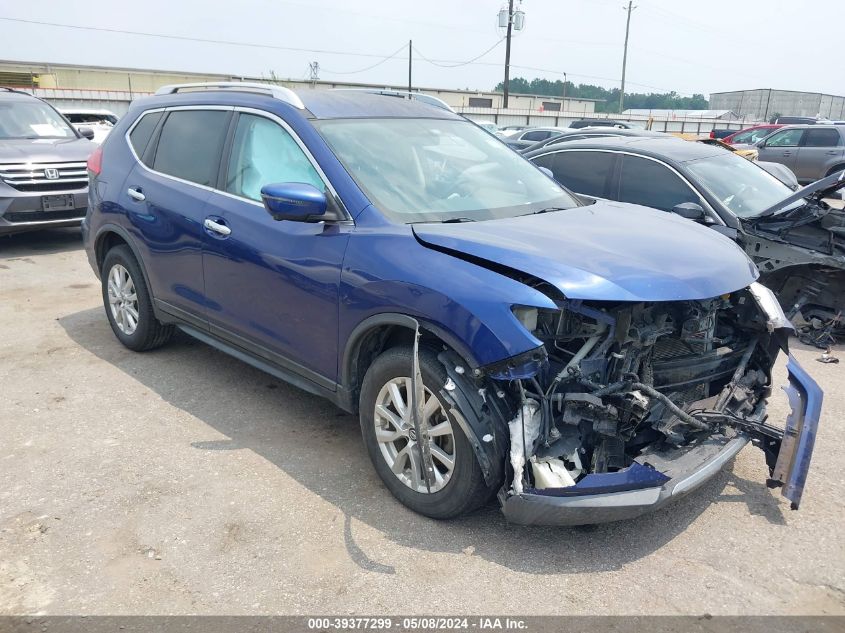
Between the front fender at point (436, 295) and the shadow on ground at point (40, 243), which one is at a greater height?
the front fender at point (436, 295)

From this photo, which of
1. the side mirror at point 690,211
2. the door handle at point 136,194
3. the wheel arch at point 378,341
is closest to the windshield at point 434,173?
the wheel arch at point 378,341

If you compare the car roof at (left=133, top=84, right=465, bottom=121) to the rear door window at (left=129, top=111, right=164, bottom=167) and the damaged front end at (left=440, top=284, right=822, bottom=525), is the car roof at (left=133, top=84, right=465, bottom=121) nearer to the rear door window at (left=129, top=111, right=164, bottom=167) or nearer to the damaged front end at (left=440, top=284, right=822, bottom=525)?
the rear door window at (left=129, top=111, right=164, bottom=167)

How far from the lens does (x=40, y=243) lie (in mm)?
9734

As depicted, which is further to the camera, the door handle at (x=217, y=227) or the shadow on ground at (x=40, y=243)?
the shadow on ground at (x=40, y=243)

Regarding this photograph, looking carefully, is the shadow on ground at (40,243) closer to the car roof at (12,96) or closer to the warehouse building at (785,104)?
the car roof at (12,96)

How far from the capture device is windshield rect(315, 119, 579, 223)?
365cm

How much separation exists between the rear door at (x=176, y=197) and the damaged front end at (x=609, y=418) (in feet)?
7.16

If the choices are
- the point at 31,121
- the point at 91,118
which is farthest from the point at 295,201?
the point at 91,118

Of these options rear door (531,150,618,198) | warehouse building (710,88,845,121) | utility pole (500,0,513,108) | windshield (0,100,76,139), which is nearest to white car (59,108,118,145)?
windshield (0,100,76,139)

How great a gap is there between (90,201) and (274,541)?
3670mm

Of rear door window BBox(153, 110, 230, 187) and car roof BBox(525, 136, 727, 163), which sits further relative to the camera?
car roof BBox(525, 136, 727, 163)

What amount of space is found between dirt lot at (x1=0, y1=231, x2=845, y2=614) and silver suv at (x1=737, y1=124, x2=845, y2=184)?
1467 cm

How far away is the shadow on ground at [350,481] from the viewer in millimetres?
3119

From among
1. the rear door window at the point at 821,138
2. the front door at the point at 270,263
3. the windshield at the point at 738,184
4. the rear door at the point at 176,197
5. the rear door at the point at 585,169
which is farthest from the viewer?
the rear door window at the point at 821,138
